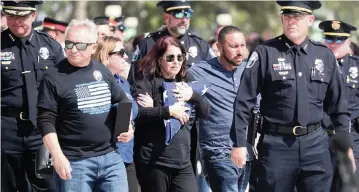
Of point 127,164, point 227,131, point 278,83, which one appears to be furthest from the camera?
point 227,131

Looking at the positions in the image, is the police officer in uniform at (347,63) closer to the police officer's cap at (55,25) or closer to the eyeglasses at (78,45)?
the police officer's cap at (55,25)

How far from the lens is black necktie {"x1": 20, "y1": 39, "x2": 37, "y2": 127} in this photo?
29.4 feet

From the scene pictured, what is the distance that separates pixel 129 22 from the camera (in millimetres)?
18281

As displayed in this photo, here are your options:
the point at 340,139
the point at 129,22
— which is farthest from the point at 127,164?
the point at 129,22

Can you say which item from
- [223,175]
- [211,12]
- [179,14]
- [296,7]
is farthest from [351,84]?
[211,12]

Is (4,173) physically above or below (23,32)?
below

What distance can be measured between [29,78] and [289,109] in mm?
2514

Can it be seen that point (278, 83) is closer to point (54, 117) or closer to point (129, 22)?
point (54, 117)

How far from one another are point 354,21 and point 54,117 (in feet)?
80.1

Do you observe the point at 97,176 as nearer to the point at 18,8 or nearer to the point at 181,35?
the point at 18,8

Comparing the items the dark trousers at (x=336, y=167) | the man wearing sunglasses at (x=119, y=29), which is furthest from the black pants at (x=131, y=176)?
the man wearing sunglasses at (x=119, y=29)

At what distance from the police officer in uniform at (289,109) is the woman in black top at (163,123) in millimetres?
633

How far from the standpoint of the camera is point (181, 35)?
12086mm

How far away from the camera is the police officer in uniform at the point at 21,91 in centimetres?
898
